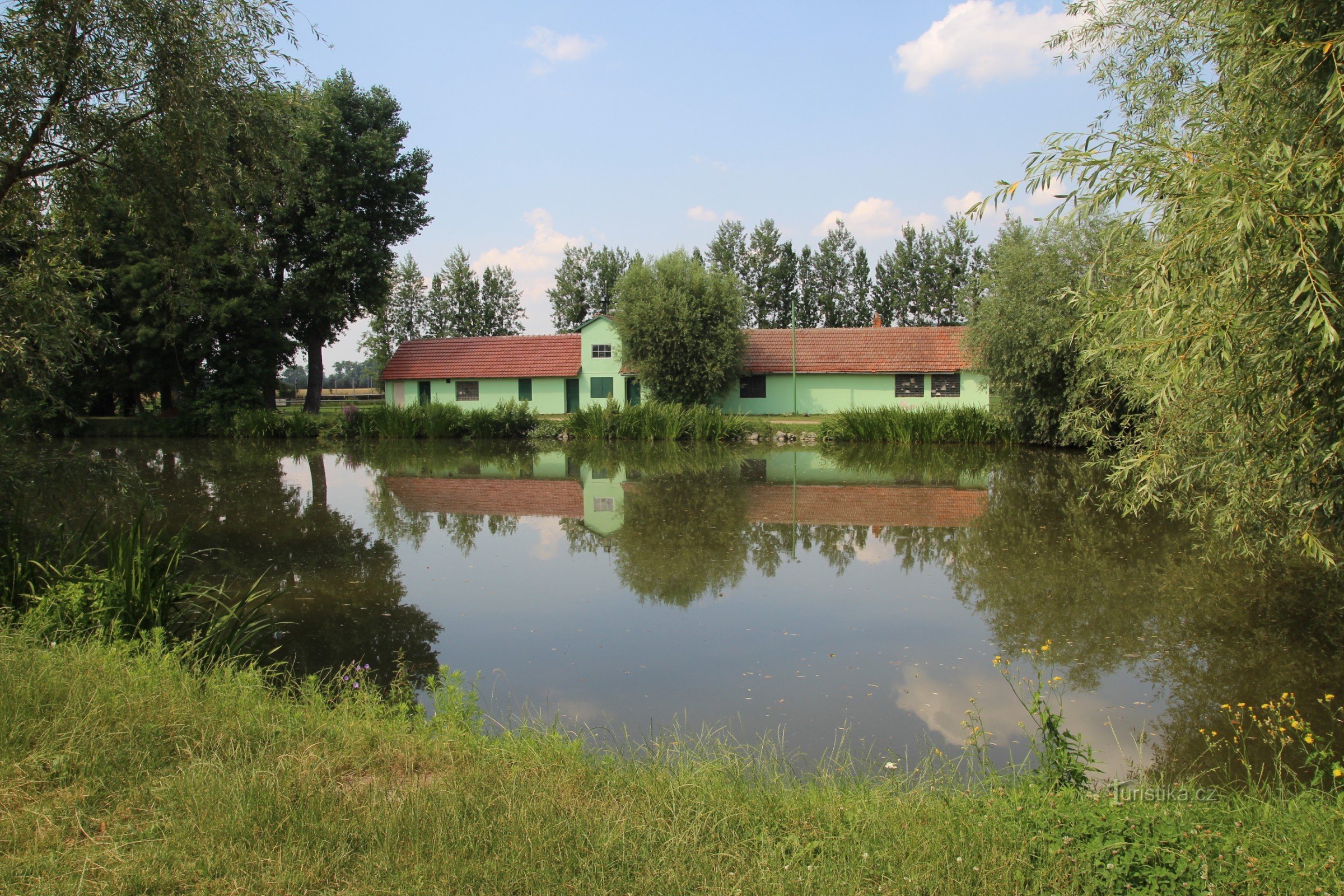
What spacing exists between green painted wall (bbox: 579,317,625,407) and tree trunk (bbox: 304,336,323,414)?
37.7 ft

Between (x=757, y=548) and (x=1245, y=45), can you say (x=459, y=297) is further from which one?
(x=1245, y=45)

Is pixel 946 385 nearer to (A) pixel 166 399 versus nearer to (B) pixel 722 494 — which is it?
(B) pixel 722 494

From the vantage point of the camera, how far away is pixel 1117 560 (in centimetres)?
1009

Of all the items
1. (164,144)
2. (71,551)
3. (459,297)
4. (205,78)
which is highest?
(459,297)

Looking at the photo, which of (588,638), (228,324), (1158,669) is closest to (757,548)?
(588,638)

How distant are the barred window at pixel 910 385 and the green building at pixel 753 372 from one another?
3cm

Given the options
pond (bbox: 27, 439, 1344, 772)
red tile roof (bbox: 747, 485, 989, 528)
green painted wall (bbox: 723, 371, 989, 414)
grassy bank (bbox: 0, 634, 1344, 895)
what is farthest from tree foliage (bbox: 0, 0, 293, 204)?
green painted wall (bbox: 723, 371, 989, 414)

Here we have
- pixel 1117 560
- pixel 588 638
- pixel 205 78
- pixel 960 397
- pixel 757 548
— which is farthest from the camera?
pixel 960 397

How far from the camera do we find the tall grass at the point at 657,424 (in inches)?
1155

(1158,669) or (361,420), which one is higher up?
(361,420)

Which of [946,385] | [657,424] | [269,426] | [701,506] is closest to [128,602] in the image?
[701,506]

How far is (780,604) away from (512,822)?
210 inches

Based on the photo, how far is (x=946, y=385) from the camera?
35.1m

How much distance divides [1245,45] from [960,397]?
3084 cm
